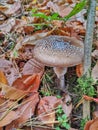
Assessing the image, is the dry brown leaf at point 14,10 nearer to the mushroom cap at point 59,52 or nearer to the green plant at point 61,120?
the mushroom cap at point 59,52

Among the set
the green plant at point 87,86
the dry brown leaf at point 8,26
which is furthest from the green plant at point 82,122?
the dry brown leaf at point 8,26

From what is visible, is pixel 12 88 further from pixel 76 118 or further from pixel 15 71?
pixel 76 118

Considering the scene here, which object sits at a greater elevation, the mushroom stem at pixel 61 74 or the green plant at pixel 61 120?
the mushroom stem at pixel 61 74

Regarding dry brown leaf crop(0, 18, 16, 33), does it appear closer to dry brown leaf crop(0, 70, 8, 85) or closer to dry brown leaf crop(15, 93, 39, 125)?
dry brown leaf crop(0, 70, 8, 85)

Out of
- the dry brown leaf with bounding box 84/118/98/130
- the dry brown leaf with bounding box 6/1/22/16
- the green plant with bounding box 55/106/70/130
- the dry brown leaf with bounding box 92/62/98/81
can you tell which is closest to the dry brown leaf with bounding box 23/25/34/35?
the dry brown leaf with bounding box 6/1/22/16

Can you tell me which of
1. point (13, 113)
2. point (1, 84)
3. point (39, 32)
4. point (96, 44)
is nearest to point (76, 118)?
point (13, 113)

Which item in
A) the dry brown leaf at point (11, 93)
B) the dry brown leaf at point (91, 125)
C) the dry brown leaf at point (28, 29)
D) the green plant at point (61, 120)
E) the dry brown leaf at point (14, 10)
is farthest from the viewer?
the dry brown leaf at point (14, 10)

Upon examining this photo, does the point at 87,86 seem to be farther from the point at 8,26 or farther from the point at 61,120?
the point at 8,26

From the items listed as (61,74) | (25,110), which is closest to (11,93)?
(25,110)

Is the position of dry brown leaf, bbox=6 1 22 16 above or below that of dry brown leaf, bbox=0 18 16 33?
above
